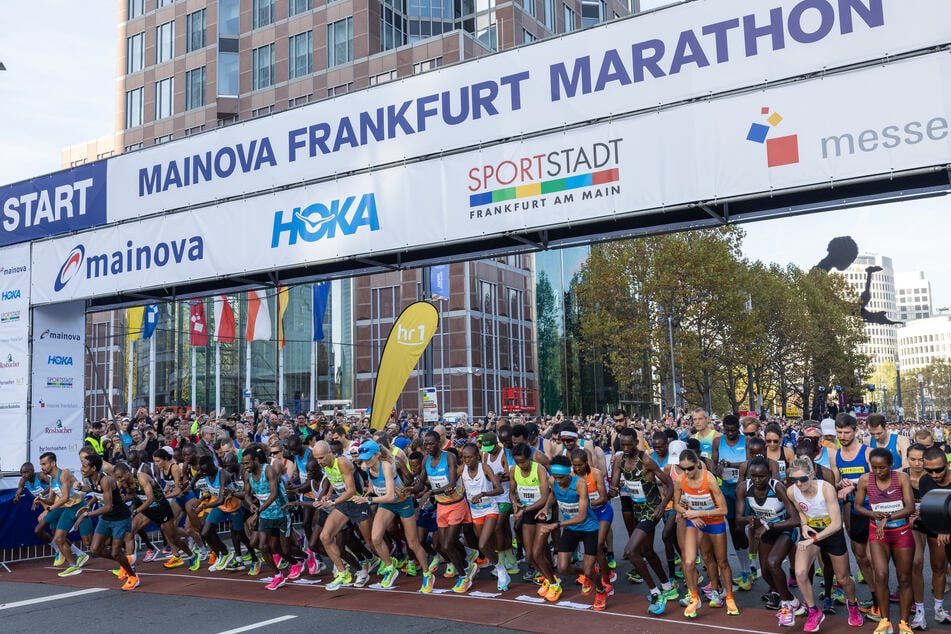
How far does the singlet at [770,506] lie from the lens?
9109 millimetres

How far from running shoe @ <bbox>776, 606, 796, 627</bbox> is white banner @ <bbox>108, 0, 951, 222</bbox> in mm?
5972

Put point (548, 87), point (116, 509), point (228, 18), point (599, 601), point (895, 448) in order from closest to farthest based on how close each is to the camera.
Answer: point (599, 601) → point (895, 448) → point (548, 87) → point (116, 509) → point (228, 18)

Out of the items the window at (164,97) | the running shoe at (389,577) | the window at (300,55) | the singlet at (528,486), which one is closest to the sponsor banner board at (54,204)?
the running shoe at (389,577)

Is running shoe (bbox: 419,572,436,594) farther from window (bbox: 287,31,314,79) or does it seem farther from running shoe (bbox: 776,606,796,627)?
window (bbox: 287,31,314,79)

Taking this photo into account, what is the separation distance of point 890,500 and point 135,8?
66.3 meters

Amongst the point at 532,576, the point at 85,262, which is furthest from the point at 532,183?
the point at 85,262

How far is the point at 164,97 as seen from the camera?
200 ft

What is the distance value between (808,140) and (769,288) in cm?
4720

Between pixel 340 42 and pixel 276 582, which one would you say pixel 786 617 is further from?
pixel 340 42

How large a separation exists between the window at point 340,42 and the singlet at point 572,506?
47.2 metres

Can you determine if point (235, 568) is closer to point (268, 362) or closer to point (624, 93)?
point (624, 93)

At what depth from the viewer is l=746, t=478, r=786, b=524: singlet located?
9.11 m

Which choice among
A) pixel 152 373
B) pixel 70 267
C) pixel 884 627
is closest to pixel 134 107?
pixel 152 373

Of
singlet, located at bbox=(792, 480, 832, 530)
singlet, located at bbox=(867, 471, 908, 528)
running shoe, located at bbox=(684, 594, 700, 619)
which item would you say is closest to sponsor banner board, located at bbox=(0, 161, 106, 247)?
running shoe, located at bbox=(684, 594, 700, 619)
